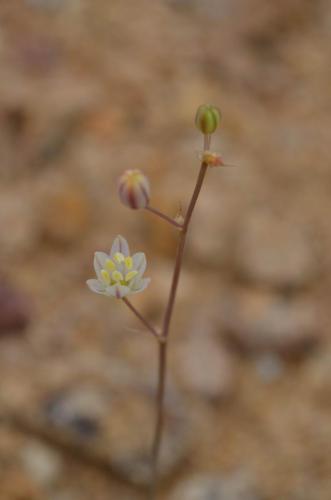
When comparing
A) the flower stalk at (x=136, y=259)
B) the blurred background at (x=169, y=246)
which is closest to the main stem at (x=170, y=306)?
the flower stalk at (x=136, y=259)

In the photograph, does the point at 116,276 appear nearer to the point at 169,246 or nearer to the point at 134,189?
the point at 134,189

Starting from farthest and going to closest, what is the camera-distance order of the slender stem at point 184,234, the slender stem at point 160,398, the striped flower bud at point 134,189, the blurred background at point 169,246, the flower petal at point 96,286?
the blurred background at point 169,246 → the slender stem at point 160,398 → the flower petal at point 96,286 → the striped flower bud at point 134,189 → the slender stem at point 184,234

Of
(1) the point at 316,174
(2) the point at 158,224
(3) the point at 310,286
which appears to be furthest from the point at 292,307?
(1) the point at 316,174

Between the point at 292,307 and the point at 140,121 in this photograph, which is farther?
the point at 140,121

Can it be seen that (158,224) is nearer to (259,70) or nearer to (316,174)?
(316,174)

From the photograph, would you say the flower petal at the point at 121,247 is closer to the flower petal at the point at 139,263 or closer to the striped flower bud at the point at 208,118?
the flower petal at the point at 139,263

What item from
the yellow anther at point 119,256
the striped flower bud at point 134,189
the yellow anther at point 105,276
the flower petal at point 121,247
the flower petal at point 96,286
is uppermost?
the striped flower bud at point 134,189

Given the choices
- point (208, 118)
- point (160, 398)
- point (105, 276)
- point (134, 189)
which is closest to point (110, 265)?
point (105, 276)
